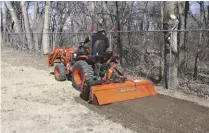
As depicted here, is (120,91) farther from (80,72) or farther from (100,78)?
(80,72)

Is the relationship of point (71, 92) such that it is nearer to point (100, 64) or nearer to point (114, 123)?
point (100, 64)

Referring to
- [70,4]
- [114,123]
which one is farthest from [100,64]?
[70,4]

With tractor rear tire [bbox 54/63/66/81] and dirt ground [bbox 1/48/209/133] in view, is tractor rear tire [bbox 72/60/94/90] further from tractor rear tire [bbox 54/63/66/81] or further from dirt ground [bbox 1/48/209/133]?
tractor rear tire [bbox 54/63/66/81]

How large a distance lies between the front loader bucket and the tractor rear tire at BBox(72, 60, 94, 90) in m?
0.53

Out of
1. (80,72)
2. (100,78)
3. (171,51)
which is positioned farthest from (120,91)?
(171,51)

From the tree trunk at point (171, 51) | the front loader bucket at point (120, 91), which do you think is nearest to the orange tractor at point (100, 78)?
the front loader bucket at point (120, 91)

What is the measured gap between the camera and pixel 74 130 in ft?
18.2

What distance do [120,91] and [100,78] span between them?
39.7 inches

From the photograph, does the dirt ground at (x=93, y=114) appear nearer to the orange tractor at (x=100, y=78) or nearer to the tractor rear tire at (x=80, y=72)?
the orange tractor at (x=100, y=78)

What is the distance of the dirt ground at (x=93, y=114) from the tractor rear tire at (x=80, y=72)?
379mm

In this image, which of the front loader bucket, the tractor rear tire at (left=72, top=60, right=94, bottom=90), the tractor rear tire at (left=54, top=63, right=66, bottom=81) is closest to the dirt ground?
the front loader bucket

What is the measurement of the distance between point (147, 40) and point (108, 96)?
4773 mm

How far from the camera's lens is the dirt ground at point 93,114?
559 cm

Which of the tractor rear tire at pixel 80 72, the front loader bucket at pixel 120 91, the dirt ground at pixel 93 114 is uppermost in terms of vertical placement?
the tractor rear tire at pixel 80 72
